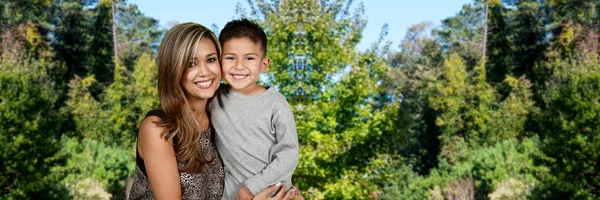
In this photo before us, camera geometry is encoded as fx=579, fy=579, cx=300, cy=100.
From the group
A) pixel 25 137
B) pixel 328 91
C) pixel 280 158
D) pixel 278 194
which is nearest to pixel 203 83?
pixel 280 158

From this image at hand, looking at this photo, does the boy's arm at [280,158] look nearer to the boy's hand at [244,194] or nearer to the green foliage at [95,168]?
the boy's hand at [244,194]

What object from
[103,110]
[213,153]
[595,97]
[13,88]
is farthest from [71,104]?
[213,153]

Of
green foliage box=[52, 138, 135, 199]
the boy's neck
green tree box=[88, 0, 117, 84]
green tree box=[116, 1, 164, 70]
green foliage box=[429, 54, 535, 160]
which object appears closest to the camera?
the boy's neck

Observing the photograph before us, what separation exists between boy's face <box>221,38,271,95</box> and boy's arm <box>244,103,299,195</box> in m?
0.26

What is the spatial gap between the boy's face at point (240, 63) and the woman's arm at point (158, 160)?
0.59 metres

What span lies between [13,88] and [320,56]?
717cm

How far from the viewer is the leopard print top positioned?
2709 mm

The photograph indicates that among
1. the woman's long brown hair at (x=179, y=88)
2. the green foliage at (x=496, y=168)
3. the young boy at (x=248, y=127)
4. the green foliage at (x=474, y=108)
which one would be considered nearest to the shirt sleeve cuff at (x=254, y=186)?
the young boy at (x=248, y=127)

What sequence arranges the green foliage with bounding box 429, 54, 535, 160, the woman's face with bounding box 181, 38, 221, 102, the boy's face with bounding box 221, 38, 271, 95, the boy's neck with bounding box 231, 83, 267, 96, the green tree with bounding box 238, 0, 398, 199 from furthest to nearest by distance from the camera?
the green foliage with bounding box 429, 54, 535, 160
the green tree with bounding box 238, 0, 398, 199
the boy's neck with bounding box 231, 83, 267, 96
the boy's face with bounding box 221, 38, 271, 95
the woman's face with bounding box 181, 38, 221, 102

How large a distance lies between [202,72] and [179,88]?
13 centimetres

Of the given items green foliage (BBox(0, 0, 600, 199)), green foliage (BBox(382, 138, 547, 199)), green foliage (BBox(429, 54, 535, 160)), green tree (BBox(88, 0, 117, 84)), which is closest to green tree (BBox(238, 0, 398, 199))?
green foliage (BBox(0, 0, 600, 199))

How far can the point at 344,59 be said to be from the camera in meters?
13.6

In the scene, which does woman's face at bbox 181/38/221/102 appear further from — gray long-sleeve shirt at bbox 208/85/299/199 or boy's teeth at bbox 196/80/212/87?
gray long-sleeve shirt at bbox 208/85/299/199

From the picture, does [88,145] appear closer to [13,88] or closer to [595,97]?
[13,88]
